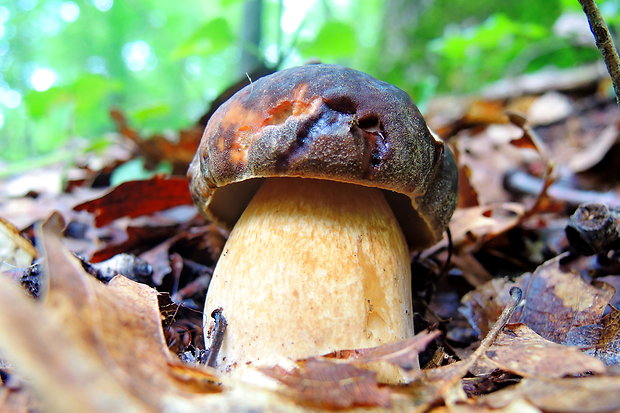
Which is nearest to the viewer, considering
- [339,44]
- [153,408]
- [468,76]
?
[153,408]

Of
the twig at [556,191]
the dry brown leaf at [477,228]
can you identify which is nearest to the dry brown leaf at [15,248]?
the dry brown leaf at [477,228]

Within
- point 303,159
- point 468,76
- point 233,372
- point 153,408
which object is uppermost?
point 468,76

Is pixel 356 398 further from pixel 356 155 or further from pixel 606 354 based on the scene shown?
pixel 606 354

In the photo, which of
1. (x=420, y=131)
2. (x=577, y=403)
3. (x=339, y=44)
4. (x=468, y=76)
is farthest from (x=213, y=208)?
(x=468, y=76)

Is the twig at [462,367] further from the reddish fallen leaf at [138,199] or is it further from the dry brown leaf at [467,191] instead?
the reddish fallen leaf at [138,199]

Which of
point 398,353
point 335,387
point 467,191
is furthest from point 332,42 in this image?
point 335,387

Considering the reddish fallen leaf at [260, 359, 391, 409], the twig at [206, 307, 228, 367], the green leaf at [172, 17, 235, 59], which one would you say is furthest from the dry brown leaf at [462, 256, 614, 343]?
the green leaf at [172, 17, 235, 59]

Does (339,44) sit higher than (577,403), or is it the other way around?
(339,44)

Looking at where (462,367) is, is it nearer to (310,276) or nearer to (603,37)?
(310,276)
